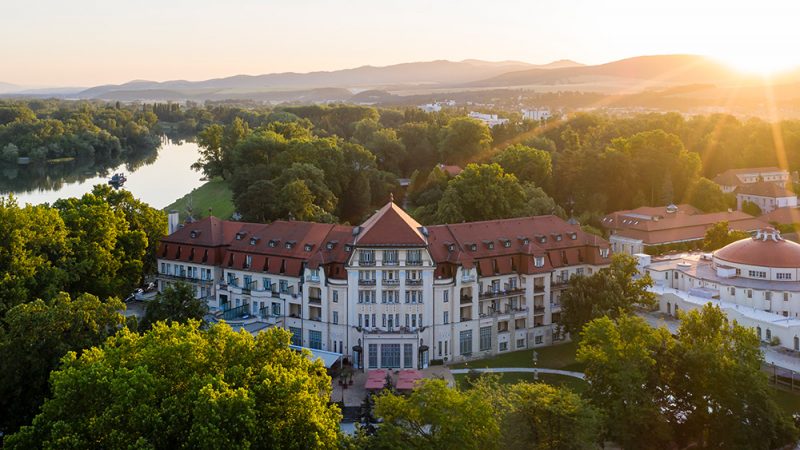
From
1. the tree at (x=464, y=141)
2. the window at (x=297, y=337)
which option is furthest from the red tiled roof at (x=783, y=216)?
the window at (x=297, y=337)

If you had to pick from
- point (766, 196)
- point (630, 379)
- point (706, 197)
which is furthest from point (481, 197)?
point (766, 196)

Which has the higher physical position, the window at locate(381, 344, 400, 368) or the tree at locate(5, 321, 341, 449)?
the tree at locate(5, 321, 341, 449)

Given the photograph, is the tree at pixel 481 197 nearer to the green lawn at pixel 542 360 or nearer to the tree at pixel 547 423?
the green lawn at pixel 542 360

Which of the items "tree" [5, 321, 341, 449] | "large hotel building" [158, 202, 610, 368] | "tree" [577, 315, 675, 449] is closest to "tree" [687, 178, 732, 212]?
"large hotel building" [158, 202, 610, 368]

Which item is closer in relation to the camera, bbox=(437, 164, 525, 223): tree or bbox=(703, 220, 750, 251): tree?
bbox=(703, 220, 750, 251): tree

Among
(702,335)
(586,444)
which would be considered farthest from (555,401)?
(702,335)

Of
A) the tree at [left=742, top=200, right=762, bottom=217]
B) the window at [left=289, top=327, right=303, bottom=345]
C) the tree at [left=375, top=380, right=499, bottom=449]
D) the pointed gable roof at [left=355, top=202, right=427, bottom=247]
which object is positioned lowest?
the window at [left=289, top=327, right=303, bottom=345]

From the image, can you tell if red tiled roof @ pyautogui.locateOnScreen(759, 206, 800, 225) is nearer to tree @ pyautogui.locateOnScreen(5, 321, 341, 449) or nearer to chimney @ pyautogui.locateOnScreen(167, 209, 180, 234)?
chimney @ pyautogui.locateOnScreen(167, 209, 180, 234)

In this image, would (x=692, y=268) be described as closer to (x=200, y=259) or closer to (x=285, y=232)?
(x=285, y=232)
